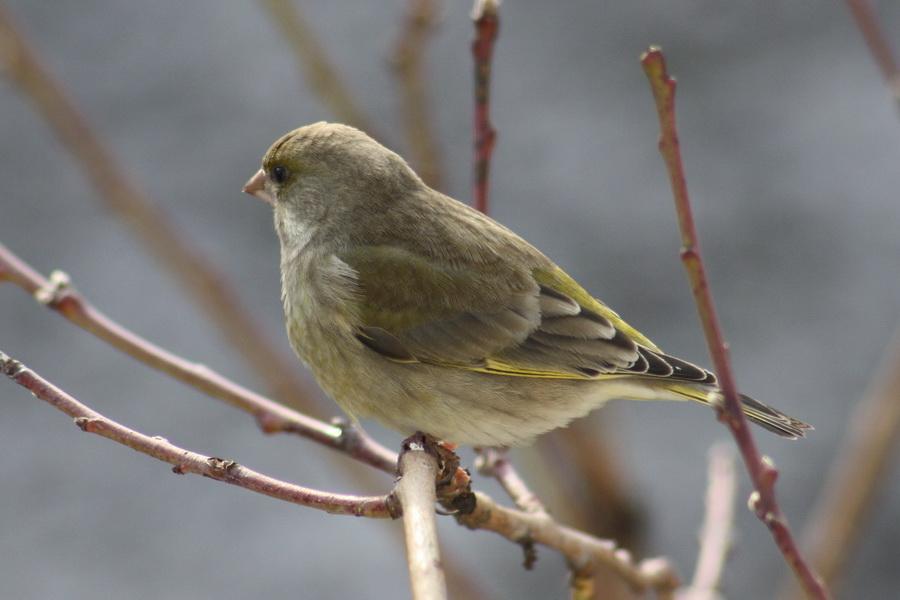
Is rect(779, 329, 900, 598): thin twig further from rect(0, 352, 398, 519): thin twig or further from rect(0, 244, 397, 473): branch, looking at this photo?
rect(0, 352, 398, 519): thin twig

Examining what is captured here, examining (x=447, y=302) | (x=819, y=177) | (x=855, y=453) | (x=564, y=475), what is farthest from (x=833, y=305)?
(x=447, y=302)

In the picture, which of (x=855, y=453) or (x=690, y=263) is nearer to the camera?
(x=690, y=263)

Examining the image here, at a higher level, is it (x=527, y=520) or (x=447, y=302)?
(x=447, y=302)

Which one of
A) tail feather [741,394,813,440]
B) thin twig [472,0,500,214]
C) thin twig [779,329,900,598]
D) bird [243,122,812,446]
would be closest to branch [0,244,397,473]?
bird [243,122,812,446]

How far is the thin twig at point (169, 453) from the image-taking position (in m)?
1.86

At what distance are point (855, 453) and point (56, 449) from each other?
490 cm

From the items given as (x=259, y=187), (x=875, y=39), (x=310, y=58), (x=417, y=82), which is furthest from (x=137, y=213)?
(x=875, y=39)

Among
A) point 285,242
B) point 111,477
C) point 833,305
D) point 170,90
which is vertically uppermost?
point 170,90

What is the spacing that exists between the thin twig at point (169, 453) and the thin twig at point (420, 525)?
0.11 meters

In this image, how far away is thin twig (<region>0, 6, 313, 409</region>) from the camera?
10.6 ft

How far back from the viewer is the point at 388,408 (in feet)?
10.0

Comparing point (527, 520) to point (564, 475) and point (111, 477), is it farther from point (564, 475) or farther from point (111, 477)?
point (111, 477)

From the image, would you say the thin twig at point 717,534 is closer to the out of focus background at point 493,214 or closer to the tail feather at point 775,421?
the tail feather at point 775,421

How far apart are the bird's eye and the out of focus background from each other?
6.65 feet
